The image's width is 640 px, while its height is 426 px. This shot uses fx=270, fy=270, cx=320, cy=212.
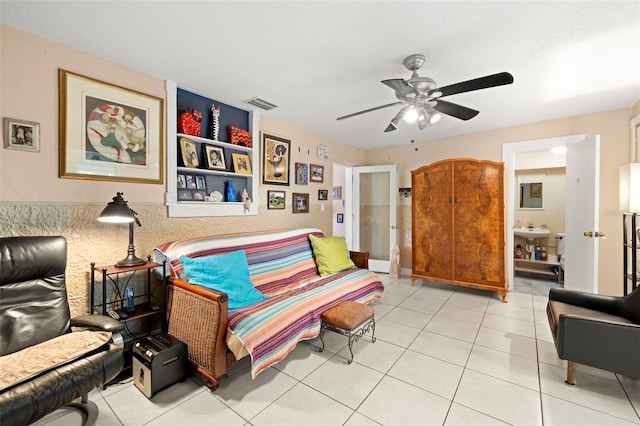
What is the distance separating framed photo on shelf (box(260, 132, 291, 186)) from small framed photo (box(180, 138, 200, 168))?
88 cm

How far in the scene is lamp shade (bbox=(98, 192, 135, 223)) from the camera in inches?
79.3

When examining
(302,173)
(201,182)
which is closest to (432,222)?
(302,173)

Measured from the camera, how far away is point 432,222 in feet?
13.7

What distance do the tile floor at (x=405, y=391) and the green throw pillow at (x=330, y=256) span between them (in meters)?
0.88

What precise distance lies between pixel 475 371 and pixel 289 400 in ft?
4.83

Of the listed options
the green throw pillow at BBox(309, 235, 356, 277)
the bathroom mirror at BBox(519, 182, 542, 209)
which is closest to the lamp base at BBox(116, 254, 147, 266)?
the green throw pillow at BBox(309, 235, 356, 277)

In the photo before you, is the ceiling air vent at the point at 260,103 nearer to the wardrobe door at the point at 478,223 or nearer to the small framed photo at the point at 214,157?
the small framed photo at the point at 214,157

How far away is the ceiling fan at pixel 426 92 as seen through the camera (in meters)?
1.92

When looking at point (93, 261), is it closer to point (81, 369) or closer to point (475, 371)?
point (81, 369)

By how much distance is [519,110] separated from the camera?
3373mm

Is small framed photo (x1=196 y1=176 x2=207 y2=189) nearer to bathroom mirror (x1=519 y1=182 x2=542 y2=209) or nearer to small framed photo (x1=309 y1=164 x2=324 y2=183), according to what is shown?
small framed photo (x1=309 y1=164 x2=324 y2=183)

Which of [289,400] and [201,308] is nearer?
[289,400]

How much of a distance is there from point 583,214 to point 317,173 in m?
3.49

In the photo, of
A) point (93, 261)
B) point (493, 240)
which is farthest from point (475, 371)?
point (93, 261)
